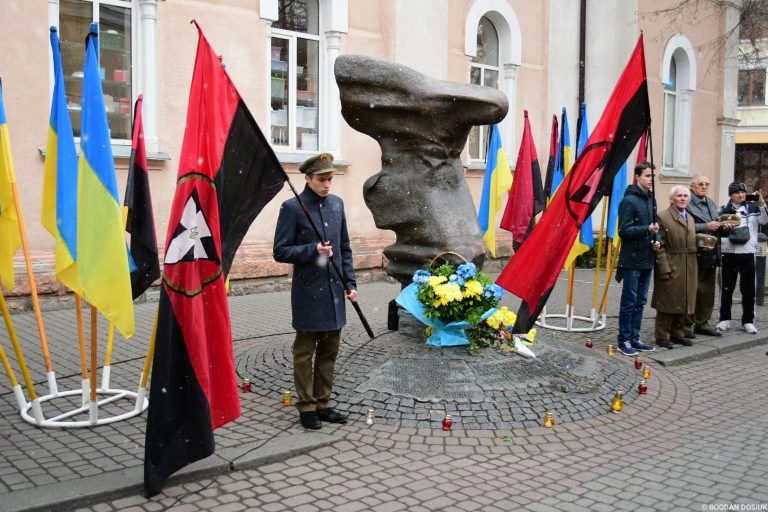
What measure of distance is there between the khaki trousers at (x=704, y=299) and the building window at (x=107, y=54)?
7938 mm

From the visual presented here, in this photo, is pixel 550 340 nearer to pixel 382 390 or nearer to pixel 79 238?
pixel 382 390

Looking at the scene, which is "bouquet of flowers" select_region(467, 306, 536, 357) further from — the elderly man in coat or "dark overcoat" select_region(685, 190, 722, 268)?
"dark overcoat" select_region(685, 190, 722, 268)

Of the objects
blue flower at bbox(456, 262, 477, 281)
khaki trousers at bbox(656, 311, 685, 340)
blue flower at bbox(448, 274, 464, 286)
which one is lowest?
khaki trousers at bbox(656, 311, 685, 340)

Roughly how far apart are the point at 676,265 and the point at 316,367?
15.7 ft

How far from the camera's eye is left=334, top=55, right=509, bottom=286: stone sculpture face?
6.72 metres

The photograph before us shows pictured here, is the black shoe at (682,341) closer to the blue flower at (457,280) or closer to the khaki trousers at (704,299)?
the khaki trousers at (704,299)

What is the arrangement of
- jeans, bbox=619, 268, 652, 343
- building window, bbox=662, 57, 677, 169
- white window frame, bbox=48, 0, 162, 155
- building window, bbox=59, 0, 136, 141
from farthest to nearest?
building window, bbox=662, 57, 677, 169 < white window frame, bbox=48, 0, 162, 155 < building window, bbox=59, 0, 136, 141 < jeans, bbox=619, 268, 652, 343

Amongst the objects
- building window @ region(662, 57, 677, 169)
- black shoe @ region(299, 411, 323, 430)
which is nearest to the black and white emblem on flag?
black shoe @ region(299, 411, 323, 430)

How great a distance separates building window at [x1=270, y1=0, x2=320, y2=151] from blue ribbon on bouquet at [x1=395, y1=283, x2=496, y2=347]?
6.69 meters

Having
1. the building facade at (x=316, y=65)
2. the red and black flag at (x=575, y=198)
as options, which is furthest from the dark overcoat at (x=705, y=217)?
the building facade at (x=316, y=65)

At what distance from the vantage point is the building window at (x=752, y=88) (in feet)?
117

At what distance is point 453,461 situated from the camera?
4805 mm

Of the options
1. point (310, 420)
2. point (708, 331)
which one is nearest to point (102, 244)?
point (310, 420)

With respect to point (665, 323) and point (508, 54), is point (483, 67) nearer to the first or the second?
point (508, 54)
